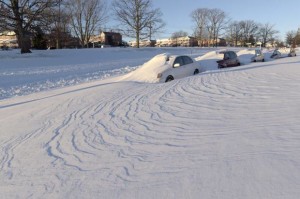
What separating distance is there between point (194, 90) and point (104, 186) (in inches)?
244

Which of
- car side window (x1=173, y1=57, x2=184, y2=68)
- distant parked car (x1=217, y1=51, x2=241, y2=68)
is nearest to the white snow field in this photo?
car side window (x1=173, y1=57, x2=184, y2=68)

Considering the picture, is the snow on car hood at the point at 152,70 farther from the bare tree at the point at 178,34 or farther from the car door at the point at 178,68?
the bare tree at the point at 178,34

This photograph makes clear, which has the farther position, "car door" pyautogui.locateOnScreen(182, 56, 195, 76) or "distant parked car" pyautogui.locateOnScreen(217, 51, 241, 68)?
"distant parked car" pyautogui.locateOnScreen(217, 51, 241, 68)

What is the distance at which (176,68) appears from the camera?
567 inches

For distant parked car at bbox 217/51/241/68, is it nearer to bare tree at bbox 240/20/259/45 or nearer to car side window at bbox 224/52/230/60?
car side window at bbox 224/52/230/60

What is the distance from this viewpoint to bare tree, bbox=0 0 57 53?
1241 inches

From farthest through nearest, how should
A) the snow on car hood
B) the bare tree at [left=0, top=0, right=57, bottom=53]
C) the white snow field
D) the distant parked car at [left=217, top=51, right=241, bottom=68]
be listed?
the bare tree at [left=0, top=0, right=57, bottom=53] → the distant parked car at [left=217, top=51, right=241, bottom=68] → the snow on car hood → the white snow field

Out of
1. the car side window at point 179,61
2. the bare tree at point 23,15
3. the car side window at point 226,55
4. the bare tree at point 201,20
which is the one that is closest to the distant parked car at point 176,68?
the car side window at point 179,61

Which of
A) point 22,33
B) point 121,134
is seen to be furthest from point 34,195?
point 22,33

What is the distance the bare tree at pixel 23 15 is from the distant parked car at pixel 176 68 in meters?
22.5

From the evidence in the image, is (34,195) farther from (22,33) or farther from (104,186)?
(22,33)

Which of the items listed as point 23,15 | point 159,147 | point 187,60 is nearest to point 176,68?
point 187,60

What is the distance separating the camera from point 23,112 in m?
8.29

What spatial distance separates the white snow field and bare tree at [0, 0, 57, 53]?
26.5 metres
